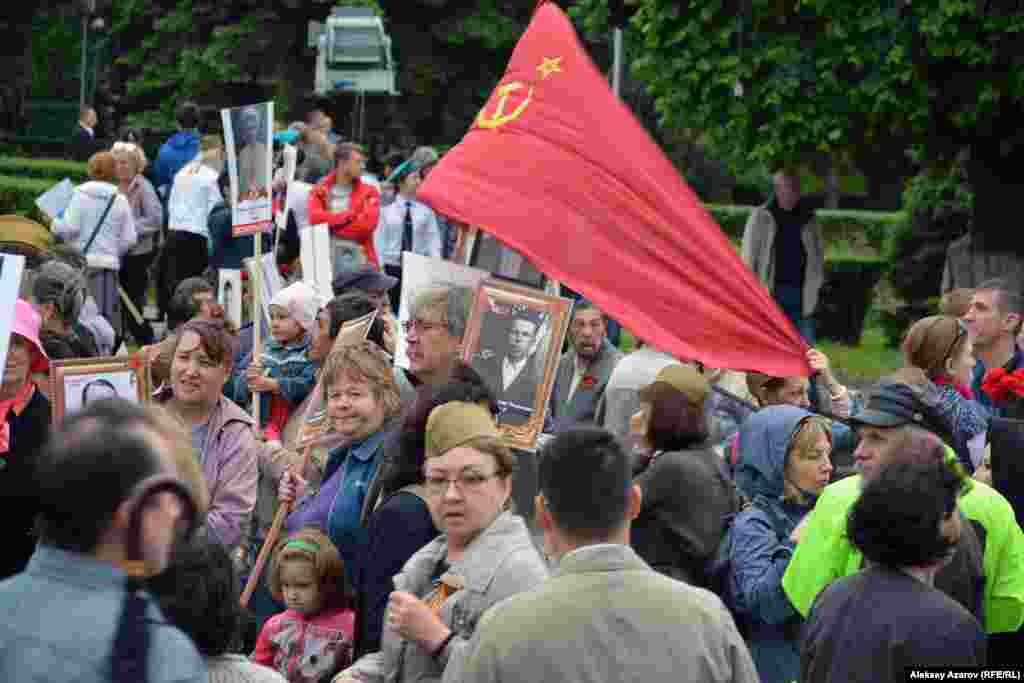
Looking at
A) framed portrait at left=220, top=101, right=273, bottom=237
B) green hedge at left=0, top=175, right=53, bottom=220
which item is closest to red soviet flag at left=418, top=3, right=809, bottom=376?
framed portrait at left=220, top=101, right=273, bottom=237

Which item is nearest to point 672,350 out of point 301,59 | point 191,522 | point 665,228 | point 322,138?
point 665,228

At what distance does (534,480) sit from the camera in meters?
7.29

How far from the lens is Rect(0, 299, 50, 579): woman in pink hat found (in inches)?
252

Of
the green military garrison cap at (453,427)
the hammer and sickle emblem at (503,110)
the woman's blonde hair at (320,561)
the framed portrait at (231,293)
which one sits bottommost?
the framed portrait at (231,293)

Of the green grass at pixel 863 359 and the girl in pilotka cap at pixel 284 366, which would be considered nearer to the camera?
the girl in pilotka cap at pixel 284 366

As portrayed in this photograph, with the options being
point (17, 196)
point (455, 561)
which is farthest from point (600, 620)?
point (17, 196)

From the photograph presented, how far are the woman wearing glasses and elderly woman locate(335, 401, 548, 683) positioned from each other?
258 centimetres

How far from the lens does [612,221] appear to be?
23.6 ft

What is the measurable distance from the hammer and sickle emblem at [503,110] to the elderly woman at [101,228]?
7675 millimetres

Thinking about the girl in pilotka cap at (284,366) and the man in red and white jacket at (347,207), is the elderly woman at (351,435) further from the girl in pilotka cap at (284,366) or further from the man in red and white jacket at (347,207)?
the man in red and white jacket at (347,207)

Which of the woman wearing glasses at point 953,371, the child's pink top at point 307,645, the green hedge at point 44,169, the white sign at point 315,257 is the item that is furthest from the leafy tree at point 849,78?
the green hedge at point 44,169

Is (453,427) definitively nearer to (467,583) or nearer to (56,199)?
(467,583)

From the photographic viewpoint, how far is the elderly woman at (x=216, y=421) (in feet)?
22.5

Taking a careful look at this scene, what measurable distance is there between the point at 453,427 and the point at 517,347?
2.15m
